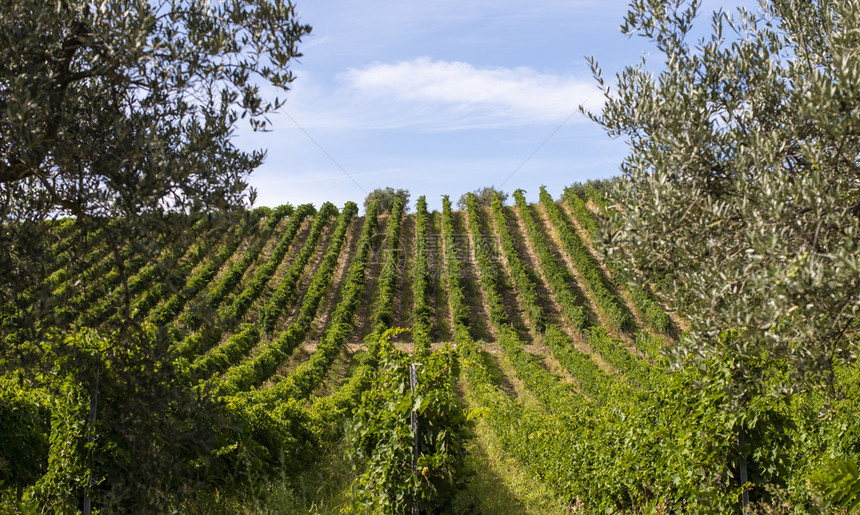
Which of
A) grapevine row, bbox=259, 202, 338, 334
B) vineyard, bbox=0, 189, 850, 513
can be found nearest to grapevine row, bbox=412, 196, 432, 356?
vineyard, bbox=0, 189, 850, 513

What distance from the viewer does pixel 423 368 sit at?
7.86 m

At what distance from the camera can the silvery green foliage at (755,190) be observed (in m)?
4.27

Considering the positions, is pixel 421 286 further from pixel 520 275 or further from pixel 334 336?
pixel 334 336

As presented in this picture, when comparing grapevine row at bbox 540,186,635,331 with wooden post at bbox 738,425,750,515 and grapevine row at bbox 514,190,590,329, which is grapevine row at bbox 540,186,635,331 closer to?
grapevine row at bbox 514,190,590,329

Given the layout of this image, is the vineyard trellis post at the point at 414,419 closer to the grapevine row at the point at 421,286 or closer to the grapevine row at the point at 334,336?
the grapevine row at the point at 334,336

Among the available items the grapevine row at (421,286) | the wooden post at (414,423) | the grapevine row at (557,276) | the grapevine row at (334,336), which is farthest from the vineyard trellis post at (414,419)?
the grapevine row at (557,276)

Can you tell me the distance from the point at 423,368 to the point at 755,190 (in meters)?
4.51

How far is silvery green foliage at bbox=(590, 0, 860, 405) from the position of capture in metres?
4.27

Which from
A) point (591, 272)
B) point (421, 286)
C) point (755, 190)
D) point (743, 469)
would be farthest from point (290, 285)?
point (755, 190)

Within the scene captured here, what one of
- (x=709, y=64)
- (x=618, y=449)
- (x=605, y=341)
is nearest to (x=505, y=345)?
(x=605, y=341)

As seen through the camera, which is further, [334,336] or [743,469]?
[334,336]

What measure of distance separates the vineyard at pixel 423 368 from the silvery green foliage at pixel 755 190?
0.63m

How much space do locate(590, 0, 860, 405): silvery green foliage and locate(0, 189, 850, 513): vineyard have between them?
63cm

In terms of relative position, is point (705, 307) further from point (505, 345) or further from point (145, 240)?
point (505, 345)
